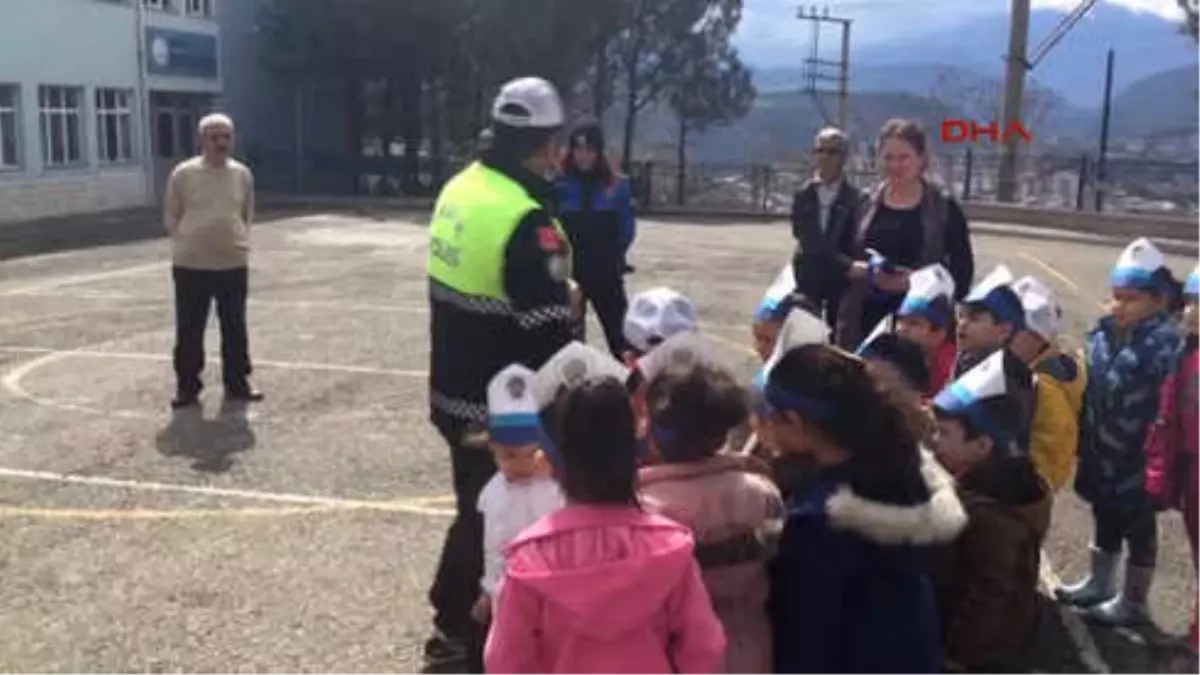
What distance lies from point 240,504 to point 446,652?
7.29ft

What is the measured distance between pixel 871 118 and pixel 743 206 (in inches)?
1914

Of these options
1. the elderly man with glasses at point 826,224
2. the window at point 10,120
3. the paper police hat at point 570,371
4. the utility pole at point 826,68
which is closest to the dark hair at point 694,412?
the paper police hat at point 570,371

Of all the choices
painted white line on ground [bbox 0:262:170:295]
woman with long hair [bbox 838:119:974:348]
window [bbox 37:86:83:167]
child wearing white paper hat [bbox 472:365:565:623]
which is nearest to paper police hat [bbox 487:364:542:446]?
child wearing white paper hat [bbox 472:365:565:623]

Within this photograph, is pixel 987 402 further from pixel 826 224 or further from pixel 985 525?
pixel 826 224

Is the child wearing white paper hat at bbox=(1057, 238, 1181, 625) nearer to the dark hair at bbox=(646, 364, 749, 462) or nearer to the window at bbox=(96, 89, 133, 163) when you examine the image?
the dark hair at bbox=(646, 364, 749, 462)

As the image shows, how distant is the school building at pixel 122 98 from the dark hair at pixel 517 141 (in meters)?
23.9

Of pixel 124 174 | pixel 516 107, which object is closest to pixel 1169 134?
pixel 124 174

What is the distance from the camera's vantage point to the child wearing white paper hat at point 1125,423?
4.45 m

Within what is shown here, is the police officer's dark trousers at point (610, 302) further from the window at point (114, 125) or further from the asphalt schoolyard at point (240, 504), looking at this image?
the window at point (114, 125)

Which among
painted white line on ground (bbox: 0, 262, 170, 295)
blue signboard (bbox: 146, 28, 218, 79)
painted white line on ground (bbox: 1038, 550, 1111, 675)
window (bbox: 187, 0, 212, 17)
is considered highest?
window (bbox: 187, 0, 212, 17)

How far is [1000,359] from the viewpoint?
3727 millimetres

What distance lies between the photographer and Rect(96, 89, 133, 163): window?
95.5 feet

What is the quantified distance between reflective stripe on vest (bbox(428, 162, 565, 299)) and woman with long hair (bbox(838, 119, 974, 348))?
2028 millimetres

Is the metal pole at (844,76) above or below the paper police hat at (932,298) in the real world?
above
